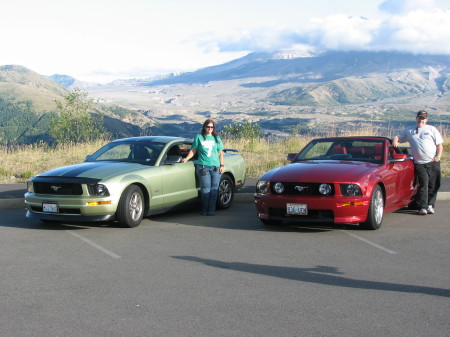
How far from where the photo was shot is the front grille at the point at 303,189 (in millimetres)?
8984

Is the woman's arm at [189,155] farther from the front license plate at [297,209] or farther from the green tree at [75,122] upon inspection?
the green tree at [75,122]

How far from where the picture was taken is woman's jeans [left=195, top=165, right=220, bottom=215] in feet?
35.3

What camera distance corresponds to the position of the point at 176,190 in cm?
1052

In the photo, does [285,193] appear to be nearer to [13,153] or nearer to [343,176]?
[343,176]

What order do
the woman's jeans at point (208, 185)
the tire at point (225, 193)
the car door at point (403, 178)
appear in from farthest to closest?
the tire at point (225, 193) < the woman's jeans at point (208, 185) < the car door at point (403, 178)

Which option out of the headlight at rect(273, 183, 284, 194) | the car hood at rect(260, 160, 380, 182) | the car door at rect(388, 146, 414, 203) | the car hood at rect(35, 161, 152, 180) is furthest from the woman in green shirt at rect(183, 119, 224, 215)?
the car door at rect(388, 146, 414, 203)

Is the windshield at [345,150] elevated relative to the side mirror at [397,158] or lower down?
elevated

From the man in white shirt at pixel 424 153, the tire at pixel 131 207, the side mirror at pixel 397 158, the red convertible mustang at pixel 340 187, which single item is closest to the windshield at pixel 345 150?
the red convertible mustang at pixel 340 187

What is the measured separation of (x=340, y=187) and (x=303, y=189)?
55 cm

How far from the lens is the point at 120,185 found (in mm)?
9305

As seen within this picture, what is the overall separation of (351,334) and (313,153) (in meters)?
6.30

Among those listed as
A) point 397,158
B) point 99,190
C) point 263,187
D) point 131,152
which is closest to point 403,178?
→ point 397,158

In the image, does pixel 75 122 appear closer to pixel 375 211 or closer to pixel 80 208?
pixel 80 208

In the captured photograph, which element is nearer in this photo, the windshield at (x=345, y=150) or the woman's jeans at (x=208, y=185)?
the windshield at (x=345, y=150)
